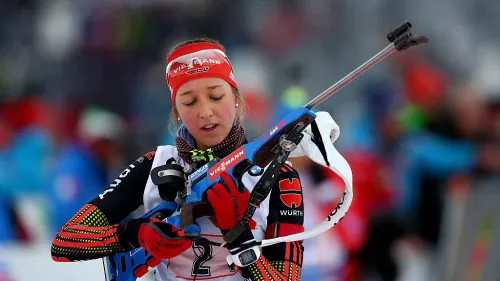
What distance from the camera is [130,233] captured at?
3.21 meters

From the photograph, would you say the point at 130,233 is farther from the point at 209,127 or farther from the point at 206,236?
the point at 209,127

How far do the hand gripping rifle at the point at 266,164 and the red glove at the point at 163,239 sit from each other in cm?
5

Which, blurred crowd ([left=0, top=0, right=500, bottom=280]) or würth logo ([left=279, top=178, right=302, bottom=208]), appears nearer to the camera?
würth logo ([left=279, top=178, right=302, bottom=208])

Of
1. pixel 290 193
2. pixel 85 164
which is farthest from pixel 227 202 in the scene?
pixel 85 164

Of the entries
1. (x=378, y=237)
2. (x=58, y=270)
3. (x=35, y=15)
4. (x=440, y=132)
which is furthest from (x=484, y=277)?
(x=35, y=15)

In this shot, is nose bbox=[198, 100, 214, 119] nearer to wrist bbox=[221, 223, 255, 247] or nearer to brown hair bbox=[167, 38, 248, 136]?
brown hair bbox=[167, 38, 248, 136]

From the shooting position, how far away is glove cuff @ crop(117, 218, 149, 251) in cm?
320

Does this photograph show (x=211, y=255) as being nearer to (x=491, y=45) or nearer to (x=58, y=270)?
(x=58, y=270)

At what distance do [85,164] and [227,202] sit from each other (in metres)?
6.17

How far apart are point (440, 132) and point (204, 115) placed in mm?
5307

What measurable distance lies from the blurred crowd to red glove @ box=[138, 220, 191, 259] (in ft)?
11.0

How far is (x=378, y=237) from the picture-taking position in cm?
775

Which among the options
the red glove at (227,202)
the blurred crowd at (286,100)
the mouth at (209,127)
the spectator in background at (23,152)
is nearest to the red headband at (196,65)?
the mouth at (209,127)

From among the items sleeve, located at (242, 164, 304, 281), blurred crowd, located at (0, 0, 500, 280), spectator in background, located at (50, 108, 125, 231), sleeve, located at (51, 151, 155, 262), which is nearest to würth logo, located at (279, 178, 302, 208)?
sleeve, located at (242, 164, 304, 281)
